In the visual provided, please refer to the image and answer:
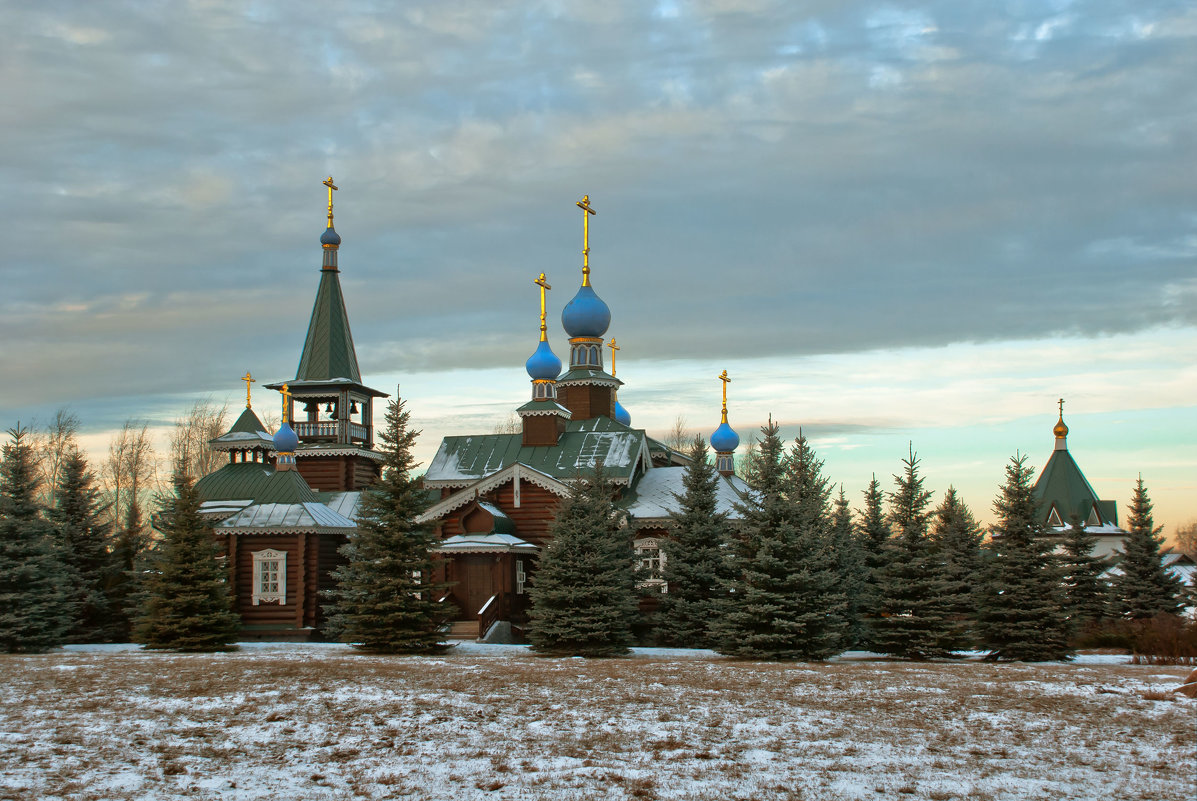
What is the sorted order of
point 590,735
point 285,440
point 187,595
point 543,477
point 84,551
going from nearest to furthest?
point 590,735, point 187,595, point 84,551, point 543,477, point 285,440

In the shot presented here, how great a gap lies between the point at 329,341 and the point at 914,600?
2724cm

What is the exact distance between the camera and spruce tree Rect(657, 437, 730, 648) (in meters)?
28.3

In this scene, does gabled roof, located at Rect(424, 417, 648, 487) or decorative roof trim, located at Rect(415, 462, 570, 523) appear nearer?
decorative roof trim, located at Rect(415, 462, 570, 523)

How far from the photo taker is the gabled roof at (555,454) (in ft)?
120

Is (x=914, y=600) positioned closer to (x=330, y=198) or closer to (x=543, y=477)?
(x=543, y=477)

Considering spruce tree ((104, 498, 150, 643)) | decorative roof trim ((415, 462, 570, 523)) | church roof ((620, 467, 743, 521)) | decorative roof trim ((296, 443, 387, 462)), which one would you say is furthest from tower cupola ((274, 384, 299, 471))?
church roof ((620, 467, 743, 521))

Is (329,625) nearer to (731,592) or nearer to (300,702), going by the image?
(731,592)

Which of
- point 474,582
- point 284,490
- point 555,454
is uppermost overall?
point 555,454

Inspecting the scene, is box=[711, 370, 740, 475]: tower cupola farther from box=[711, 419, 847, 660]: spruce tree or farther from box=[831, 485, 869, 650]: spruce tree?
box=[711, 419, 847, 660]: spruce tree

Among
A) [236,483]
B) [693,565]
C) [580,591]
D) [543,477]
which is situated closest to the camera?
[580,591]

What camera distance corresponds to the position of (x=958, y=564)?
99.4 ft

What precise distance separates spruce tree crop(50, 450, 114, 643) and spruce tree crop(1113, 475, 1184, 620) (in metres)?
32.7

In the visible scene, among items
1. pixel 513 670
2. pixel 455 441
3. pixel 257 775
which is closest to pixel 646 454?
pixel 455 441

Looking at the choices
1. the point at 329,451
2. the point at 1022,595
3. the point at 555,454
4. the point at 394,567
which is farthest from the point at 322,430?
the point at 1022,595
